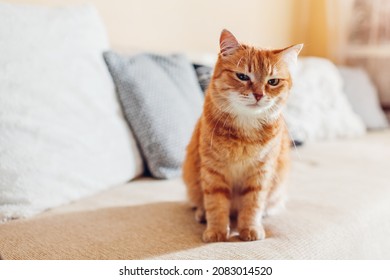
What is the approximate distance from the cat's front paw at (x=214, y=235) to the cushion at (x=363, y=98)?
1695mm

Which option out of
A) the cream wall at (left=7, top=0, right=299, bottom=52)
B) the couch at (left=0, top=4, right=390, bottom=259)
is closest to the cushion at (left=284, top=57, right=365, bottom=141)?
the cream wall at (left=7, top=0, right=299, bottom=52)

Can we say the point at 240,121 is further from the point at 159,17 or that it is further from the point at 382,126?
the point at 382,126

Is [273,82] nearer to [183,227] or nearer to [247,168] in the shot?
[247,168]

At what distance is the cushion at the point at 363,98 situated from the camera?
7.91 feet

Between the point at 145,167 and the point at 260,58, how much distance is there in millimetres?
660

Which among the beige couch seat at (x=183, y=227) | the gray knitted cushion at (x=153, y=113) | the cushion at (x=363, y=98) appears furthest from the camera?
the cushion at (x=363, y=98)

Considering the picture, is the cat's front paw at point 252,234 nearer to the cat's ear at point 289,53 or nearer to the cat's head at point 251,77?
the cat's head at point 251,77

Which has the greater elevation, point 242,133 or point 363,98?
point 242,133

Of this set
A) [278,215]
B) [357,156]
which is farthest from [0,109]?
[357,156]

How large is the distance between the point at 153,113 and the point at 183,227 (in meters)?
0.47

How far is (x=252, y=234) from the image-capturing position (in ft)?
3.24

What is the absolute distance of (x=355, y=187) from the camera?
1357 millimetres

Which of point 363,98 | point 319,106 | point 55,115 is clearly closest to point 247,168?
point 55,115

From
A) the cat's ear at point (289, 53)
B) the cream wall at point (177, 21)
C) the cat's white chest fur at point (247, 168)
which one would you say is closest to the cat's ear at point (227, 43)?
the cat's ear at point (289, 53)
